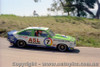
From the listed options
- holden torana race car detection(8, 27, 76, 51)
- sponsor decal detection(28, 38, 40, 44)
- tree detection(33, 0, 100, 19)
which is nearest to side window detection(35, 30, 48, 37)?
holden torana race car detection(8, 27, 76, 51)

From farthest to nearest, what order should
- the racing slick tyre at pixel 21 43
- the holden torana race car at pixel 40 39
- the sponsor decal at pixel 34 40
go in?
1. the racing slick tyre at pixel 21 43
2. the sponsor decal at pixel 34 40
3. the holden torana race car at pixel 40 39

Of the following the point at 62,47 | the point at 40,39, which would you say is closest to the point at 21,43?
the point at 40,39

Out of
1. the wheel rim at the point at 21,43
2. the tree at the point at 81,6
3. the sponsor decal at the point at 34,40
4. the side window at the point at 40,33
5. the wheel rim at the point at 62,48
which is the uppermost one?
the tree at the point at 81,6

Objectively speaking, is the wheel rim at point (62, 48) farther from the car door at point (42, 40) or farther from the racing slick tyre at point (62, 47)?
the car door at point (42, 40)

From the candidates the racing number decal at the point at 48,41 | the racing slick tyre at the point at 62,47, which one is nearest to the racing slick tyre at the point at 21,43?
the racing number decal at the point at 48,41

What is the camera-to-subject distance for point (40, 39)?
10.9 m

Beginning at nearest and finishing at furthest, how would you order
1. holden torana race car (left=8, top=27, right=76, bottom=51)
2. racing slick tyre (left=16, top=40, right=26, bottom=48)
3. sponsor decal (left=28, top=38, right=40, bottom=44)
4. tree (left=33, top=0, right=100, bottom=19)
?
holden torana race car (left=8, top=27, right=76, bottom=51) < sponsor decal (left=28, top=38, right=40, bottom=44) < racing slick tyre (left=16, top=40, right=26, bottom=48) < tree (left=33, top=0, right=100, bottom=19)

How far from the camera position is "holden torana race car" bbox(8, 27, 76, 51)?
1073 centimetres

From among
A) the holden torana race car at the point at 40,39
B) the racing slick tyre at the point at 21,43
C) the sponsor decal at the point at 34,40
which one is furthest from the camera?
the racing slick tyre at the point at 21,43

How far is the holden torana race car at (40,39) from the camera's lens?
10727 millimetres

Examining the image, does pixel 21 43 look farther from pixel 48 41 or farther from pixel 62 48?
pixel 62 48

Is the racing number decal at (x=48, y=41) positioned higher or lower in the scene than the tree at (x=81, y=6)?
lower

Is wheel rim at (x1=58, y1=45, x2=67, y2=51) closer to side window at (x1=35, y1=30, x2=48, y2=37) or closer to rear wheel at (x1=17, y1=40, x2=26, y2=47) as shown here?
side window at (x1=35, y1=30, x2=48, y2=37)

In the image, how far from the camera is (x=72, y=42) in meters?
10.7
